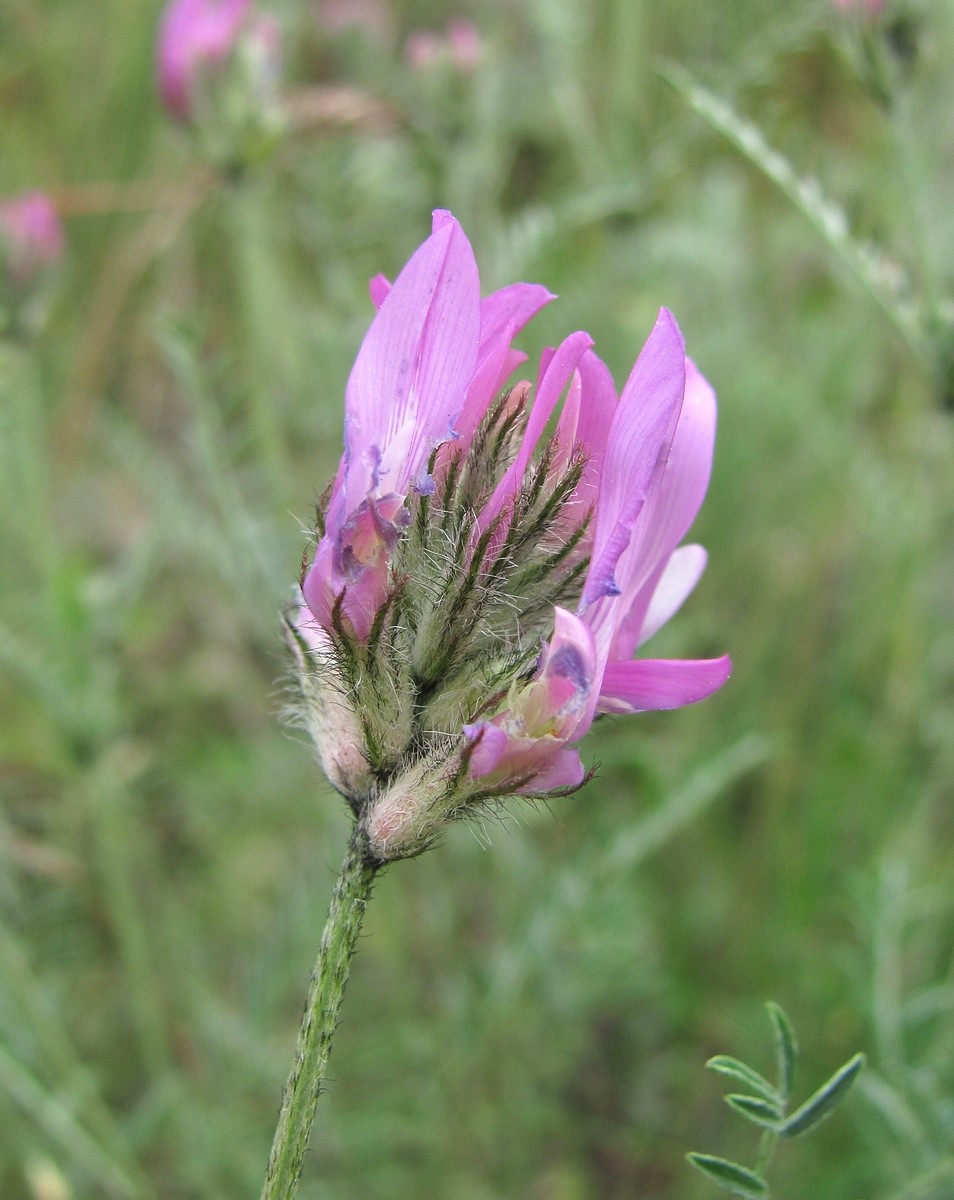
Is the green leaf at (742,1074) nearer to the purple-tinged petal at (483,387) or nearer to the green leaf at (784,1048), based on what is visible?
the green leaf at (784,1048)

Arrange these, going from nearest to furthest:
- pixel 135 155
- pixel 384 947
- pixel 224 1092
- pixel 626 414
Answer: pixel 626 414
pixel 224 1092
pixel 384 947
pixel 135 155

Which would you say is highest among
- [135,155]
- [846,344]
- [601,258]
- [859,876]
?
[135,155]

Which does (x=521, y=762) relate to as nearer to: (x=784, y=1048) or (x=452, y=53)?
Result: (x=784, y=1048)

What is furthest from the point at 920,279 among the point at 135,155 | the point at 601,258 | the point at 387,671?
the point at 135,155

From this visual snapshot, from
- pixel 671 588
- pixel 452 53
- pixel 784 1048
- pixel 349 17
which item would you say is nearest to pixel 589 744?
pixel 452 53

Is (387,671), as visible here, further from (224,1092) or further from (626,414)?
(224,1092)

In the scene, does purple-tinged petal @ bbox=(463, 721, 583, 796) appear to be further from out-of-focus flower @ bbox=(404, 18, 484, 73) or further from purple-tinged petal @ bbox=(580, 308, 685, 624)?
out-of-focus flower @ bbox=(404, 18, 484, 73)

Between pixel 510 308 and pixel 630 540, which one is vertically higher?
pixel 510 308
